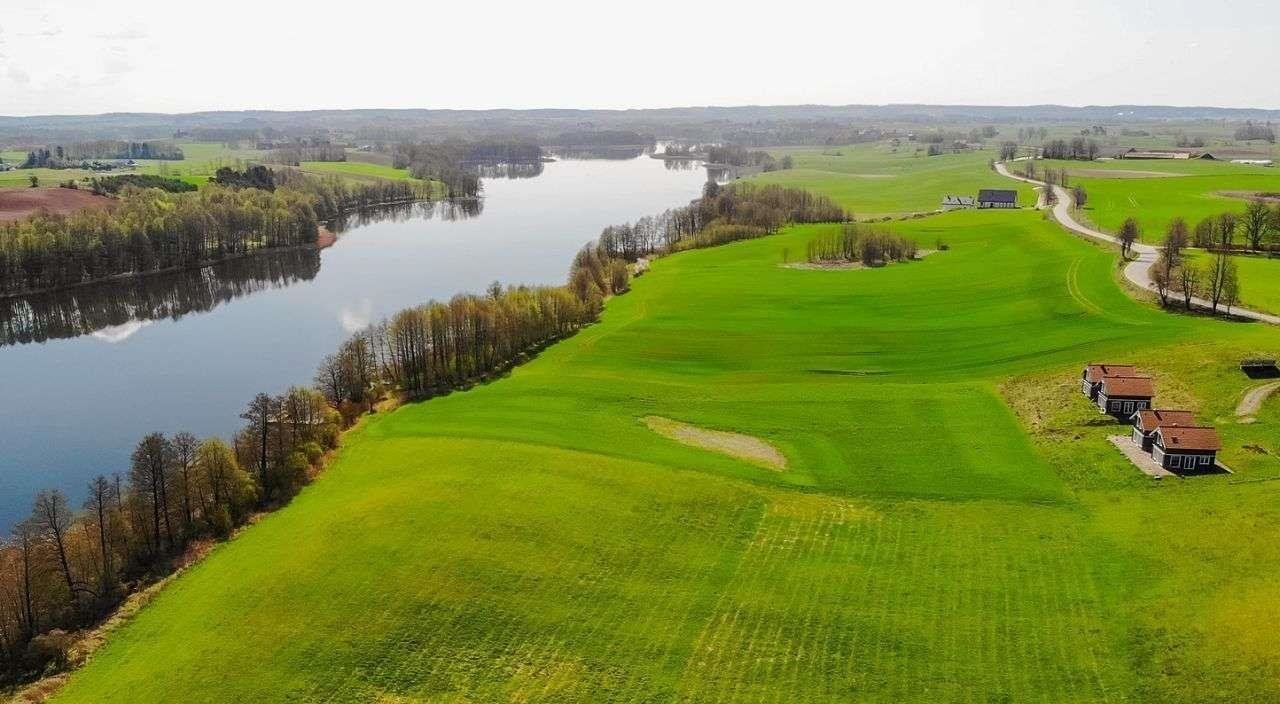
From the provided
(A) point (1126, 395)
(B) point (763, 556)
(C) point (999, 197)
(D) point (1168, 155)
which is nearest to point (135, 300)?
(B) point (763, 556)

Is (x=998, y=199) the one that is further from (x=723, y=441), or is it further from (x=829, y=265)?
(x=723, y=441)

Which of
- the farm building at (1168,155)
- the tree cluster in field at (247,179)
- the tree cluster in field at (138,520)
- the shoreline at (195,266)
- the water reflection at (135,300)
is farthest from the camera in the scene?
the farm building at (1168,155)

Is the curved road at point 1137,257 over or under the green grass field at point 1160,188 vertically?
under

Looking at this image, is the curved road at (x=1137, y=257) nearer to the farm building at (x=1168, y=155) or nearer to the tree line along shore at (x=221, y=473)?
the tree line along shore at (x=221, y=473)

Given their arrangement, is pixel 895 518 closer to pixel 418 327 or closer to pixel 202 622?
pixel 202 622

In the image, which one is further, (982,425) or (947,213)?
(947,213)

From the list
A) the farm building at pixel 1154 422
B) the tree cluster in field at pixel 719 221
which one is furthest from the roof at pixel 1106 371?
the tree cluster in field at pixel 719 221

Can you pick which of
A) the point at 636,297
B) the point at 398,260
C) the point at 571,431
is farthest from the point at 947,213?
the point at 571,431
